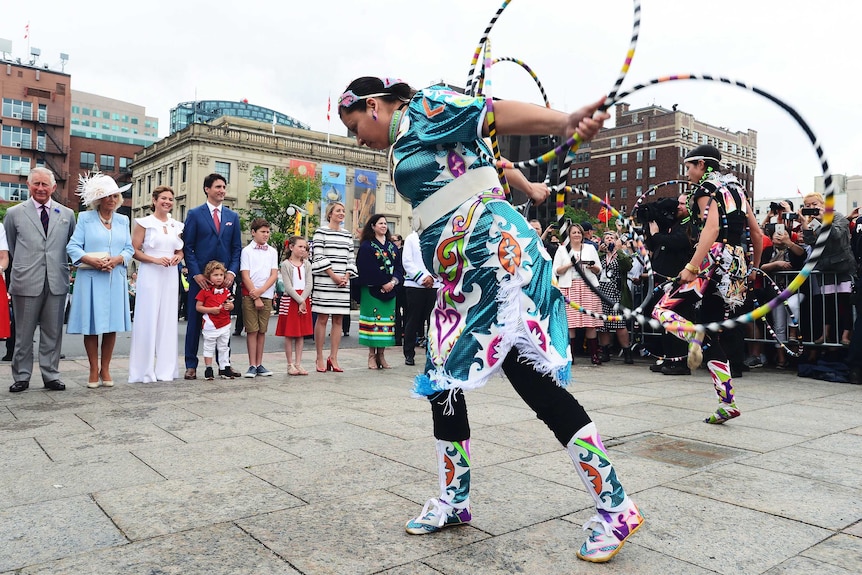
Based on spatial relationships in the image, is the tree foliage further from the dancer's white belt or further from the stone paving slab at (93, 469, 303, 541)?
the dancer's white belt

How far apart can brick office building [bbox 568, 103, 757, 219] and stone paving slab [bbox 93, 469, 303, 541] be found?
3289 inches

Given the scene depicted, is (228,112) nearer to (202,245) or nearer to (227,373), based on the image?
(202,245)

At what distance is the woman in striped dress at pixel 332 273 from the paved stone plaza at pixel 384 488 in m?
2.58

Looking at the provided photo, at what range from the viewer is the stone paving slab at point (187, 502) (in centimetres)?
279

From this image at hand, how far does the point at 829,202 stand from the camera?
267 centimetres

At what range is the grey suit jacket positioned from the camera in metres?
6.64

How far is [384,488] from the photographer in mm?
3330

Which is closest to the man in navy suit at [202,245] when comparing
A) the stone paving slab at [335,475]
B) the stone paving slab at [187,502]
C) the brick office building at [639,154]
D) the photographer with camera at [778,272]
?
the stone paving slab at [335,475]

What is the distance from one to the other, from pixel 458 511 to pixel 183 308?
18584 millimetres

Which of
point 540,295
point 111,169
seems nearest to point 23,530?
point 540,295

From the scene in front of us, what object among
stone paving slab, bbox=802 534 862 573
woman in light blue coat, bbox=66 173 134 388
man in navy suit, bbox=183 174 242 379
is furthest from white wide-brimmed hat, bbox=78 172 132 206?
stone paving slab, bbox=802 534 862 573

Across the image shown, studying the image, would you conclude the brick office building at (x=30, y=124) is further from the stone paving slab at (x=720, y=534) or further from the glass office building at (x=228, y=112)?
the stone paving slab at (x=720, y=534)

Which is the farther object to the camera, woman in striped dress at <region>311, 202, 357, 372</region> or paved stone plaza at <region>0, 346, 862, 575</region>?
woman in striped dress at <region>311, 202, 357, 372</region>

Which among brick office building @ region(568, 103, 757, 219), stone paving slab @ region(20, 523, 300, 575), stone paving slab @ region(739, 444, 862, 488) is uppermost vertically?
brick office building @ region(568, 103, 757, 219)
